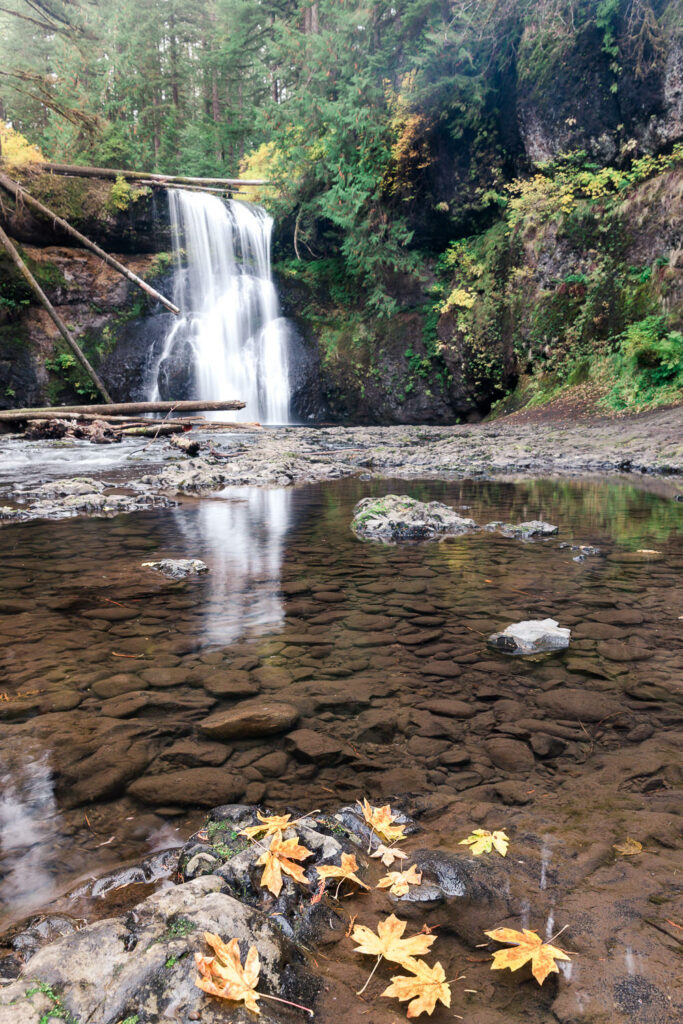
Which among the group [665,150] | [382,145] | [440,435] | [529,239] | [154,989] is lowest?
[154,989]

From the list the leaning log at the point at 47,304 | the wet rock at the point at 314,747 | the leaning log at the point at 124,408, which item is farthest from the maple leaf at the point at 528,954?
the leaning log at the point at 47,304

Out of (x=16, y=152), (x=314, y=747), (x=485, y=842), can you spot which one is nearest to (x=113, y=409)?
(x=16, y=152)

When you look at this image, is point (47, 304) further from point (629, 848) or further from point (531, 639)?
point (629, 848)

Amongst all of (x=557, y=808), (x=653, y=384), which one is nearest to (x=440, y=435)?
(x=653, y=384)

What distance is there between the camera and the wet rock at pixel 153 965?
3.16ft

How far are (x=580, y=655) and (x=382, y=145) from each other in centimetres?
1811

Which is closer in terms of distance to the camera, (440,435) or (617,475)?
(617,475)

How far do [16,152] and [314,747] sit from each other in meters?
25.7

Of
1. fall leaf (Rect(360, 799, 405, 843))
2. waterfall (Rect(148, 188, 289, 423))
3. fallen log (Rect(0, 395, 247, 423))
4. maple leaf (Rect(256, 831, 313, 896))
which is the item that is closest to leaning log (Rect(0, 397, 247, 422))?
fallen log (Rect(0, 395, 247, 423))

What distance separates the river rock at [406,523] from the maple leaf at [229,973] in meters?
3.81

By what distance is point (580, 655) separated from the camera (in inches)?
102

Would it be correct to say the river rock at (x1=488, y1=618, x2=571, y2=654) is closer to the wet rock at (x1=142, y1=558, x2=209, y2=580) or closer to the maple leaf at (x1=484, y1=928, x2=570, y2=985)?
the maple leaf at (x1=484, y1=928, x2=570, y2=985)

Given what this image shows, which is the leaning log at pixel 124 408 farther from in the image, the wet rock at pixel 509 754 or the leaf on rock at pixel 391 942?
the leaf on rock at pixel 391 942

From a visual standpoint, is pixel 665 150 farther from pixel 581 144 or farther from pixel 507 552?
pixel 507 552
